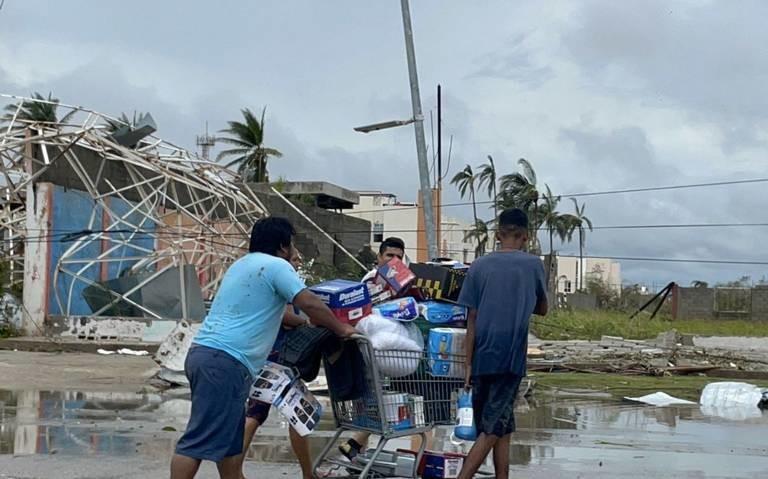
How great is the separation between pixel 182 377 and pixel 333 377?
850 centimetres

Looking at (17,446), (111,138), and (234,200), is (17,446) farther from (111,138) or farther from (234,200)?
(234,200)

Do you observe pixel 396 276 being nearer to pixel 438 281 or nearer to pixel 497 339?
pixel 438 281

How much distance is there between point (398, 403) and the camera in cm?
628

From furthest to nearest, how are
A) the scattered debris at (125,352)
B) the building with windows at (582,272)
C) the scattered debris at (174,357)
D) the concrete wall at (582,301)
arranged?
1. the building with windows at (582,272)
2. the concrete wall at (582,301)
3. the scattered debris at (125,352)
4. the scattered debris at (174,357)

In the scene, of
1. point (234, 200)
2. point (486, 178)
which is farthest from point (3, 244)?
point (486, 178)

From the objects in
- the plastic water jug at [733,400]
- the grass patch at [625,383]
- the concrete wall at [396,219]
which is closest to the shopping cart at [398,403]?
the plastic water jug at [733,400]

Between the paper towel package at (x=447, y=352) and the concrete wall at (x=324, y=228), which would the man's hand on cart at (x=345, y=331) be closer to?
the paper towel package at (x=447, y=352)

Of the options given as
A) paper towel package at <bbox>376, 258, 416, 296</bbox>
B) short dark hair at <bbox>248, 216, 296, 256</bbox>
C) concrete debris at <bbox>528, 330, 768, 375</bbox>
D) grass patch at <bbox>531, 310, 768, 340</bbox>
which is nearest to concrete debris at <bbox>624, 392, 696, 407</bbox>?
concrete debris at <bbox>528, 330, 768, 375</bbox>

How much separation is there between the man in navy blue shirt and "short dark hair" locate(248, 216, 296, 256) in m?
1.33

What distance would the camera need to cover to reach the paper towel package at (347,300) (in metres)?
6.16

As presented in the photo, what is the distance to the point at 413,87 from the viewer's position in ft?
49.1

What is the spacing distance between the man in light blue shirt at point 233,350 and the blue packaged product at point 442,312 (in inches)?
39.7

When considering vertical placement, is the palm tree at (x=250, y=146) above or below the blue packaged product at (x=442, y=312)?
above

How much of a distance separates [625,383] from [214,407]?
1299 centimetres
